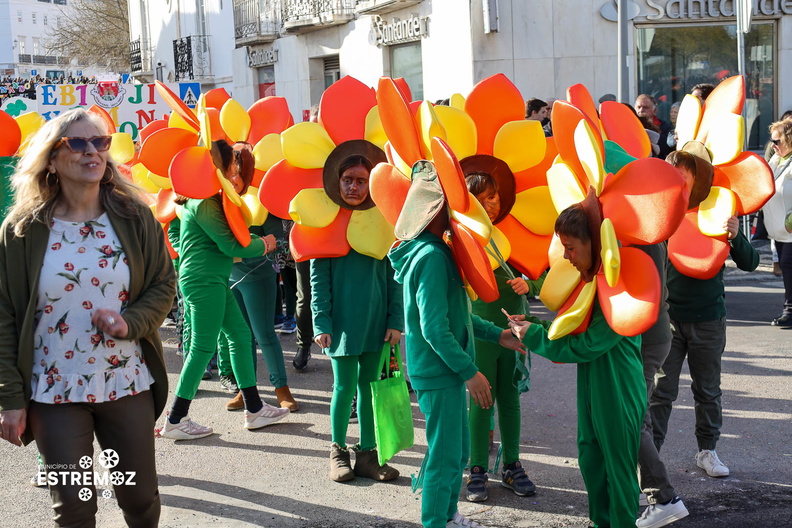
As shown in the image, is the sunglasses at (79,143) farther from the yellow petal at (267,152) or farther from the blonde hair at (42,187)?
the yellow petal at (267,152)

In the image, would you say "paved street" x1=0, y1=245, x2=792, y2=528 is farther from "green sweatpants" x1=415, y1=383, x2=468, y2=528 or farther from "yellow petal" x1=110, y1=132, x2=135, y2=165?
"yellow petal" x1=110, y1=132, x2=135, y2=165

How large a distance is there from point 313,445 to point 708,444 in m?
2.18

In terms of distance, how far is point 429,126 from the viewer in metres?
3.69

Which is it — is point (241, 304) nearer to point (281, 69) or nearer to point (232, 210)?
point (232, 210)

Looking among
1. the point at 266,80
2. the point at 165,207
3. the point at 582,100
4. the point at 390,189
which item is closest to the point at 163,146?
the point at 165,207

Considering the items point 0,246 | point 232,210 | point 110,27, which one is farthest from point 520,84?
point 110,27

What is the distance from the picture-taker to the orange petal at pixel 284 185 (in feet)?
15.7

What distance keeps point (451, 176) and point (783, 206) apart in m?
5.25

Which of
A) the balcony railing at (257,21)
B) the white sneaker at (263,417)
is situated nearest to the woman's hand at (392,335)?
the white sneaker at (263,417)

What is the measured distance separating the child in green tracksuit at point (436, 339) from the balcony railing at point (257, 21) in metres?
21.8

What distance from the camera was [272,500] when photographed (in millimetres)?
4512

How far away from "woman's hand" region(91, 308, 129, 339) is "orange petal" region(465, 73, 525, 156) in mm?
1952

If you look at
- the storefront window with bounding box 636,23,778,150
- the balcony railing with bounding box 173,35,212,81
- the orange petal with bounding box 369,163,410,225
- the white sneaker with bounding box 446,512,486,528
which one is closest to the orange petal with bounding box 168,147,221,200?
the orange petal with bounding box 369,163,410,225

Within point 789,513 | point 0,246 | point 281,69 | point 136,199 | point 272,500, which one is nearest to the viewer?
point 0,246
